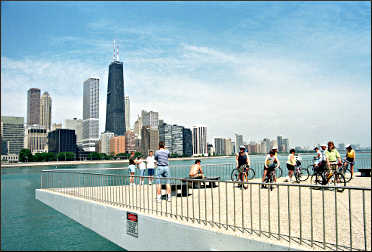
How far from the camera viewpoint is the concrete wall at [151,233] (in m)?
6.29

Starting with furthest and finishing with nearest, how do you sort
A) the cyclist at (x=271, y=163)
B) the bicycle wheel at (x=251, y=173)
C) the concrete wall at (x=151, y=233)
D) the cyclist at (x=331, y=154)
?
the bicycle wheel at (x=251, y=173) → the cyclist at (x=271, y=163) → the cyclist at (x=331, y=154) → the concrete wall at (x=151, y=233)

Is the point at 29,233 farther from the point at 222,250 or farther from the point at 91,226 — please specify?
the point at 222,250

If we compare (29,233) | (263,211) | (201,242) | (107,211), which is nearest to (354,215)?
(263,211)

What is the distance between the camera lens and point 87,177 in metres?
14.0

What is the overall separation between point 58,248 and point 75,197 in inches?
125

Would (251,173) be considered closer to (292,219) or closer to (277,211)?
(277,211)

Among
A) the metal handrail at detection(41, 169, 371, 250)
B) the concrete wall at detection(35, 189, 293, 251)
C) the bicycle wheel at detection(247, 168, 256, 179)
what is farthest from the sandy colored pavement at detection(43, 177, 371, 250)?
the bicycle wheel at detection(247, 168, 256, 179)

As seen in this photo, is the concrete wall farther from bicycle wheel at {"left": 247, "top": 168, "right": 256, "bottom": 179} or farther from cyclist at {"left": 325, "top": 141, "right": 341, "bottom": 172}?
bicycle wheel at {"left": 247, "top": 168, "right": 256, "bottom": 179}

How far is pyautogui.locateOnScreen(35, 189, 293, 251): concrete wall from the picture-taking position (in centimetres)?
629

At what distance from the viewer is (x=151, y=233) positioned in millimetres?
8086

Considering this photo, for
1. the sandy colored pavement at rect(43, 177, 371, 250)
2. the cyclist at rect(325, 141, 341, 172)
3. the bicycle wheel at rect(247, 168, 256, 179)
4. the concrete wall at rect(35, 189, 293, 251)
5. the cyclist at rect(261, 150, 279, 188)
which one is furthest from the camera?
the bicycle wheel at rect(247, 168, 256, 179)

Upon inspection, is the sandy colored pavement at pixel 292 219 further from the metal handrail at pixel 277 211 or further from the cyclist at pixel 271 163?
the cyclist at pixel 271 163

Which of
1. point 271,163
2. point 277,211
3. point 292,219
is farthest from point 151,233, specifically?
point 271,163

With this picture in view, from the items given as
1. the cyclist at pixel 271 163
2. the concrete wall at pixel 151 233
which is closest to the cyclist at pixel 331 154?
the cyclist at pixel 271 163
